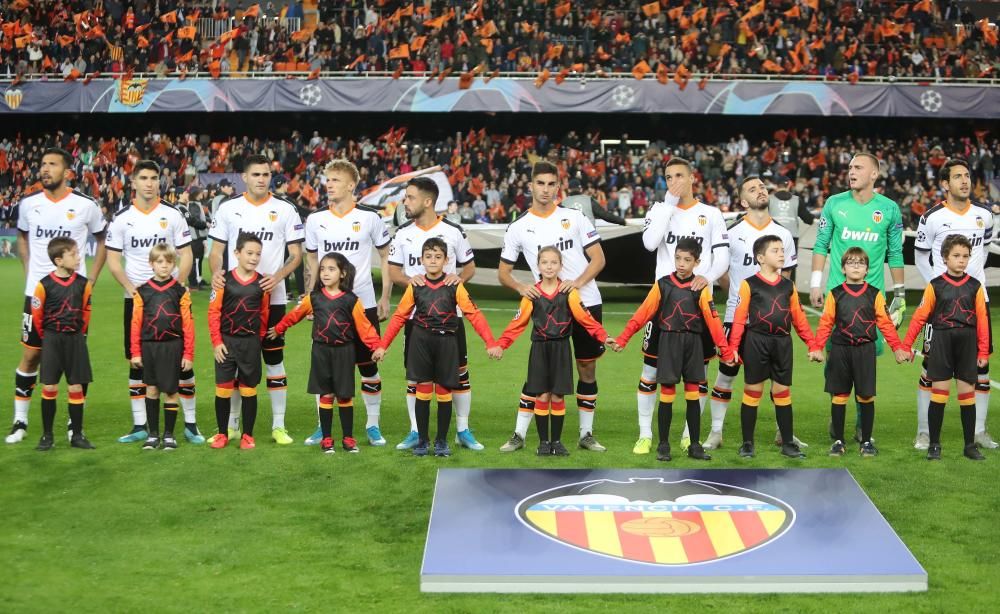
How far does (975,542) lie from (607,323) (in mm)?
9322

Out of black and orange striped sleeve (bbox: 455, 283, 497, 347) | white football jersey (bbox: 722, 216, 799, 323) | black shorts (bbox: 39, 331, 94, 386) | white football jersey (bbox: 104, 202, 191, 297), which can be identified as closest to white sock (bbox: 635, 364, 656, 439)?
white football jersey (bbox: 722, 216, 799, 323)

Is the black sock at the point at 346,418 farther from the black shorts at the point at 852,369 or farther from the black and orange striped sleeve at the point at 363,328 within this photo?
the black shorts at the point at 852,369

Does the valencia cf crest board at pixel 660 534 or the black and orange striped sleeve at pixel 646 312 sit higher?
the black and orange striped sleeve at pixel 646 312

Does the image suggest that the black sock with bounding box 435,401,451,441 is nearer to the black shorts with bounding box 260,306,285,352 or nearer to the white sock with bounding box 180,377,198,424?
the black shorts with bounding box 260,306,285,352

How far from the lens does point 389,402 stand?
9531mm

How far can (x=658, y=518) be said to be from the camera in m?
5.95

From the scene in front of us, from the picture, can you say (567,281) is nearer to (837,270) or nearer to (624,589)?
(837,270)

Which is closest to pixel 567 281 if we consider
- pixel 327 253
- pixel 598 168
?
pixel 327 253

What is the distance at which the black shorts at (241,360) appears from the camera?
24.9 feet

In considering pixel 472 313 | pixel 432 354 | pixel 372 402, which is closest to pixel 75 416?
pixel 372 402

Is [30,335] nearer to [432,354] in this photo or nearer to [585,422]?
[432,354]

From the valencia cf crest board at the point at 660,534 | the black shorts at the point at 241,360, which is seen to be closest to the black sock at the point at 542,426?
the valencia cf crest board at the point at 660,534

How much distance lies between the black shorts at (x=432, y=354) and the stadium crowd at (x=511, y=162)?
60.2ft

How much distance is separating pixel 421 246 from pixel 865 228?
10.4ft
